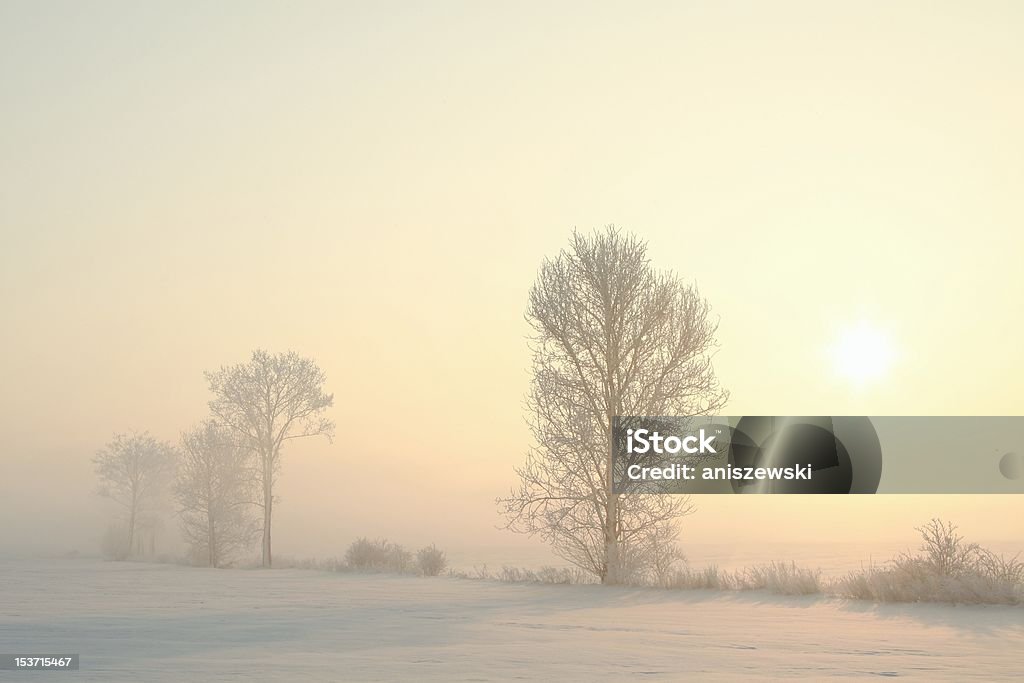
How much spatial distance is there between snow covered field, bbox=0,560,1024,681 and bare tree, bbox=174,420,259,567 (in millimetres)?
25822

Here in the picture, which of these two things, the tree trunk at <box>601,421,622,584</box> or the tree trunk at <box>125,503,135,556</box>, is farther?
the tree trunk at <box>125,503,135,556</box>

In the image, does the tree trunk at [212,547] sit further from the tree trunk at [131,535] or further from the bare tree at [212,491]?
the tree trunk at [131,535]

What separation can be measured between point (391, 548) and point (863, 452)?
17.0 m

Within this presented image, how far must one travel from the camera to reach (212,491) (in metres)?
45.6

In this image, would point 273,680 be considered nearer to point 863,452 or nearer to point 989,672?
point 989,672

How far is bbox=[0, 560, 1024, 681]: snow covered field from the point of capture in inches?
331

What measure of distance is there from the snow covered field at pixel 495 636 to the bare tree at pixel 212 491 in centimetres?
2582

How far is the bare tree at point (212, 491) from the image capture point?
45000 mm

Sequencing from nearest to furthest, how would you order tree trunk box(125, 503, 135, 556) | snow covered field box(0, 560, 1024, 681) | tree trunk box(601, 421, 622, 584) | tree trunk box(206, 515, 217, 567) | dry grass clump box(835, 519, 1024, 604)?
snow covered field box(0, 560, 1024, 681) < dry grass clump box(835, 519, 1024, 604) < tree trunk box(601, 421, 622, 584) < tree trunk box(206, 515, 217, 567) < tree trunk box(125, 503, 135, 556)

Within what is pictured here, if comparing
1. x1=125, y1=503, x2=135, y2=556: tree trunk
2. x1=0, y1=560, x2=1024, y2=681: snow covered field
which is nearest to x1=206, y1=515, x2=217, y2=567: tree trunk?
x1=125, y1=503, x2=135, y2=556: tree trunk

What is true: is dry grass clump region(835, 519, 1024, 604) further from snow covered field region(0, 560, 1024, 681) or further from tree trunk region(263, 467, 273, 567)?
tree trunk region(263, 467, 273, 567)

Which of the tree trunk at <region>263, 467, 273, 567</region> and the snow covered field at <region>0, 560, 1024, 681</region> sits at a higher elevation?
the tree trunk at <region>263, 467, 273, 567</region>

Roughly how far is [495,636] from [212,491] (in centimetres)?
3758

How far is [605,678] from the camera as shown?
7.94 metres
